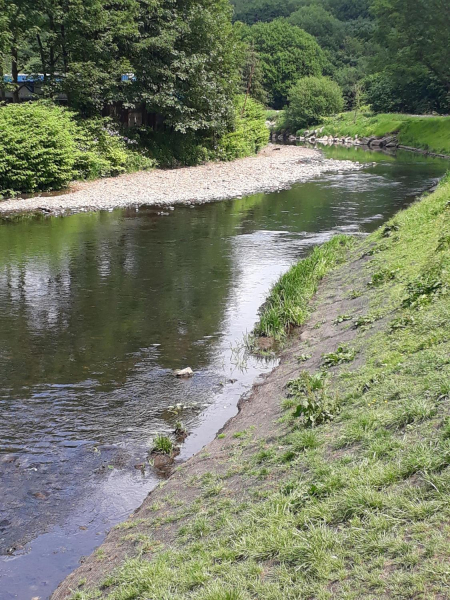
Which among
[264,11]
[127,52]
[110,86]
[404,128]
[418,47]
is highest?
[264,11]

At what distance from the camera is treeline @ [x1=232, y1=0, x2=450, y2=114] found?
2190 inches

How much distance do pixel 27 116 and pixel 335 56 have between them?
114858 millimetres

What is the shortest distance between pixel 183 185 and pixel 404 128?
113ft

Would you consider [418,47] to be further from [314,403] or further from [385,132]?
[314,403]

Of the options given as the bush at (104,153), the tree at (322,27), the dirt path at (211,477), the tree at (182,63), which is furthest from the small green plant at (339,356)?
the tree at (322,27)

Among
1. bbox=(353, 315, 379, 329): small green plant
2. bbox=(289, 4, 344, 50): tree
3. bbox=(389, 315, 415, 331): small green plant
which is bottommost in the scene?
bbox=(353, 315, 379, 329): small green plant

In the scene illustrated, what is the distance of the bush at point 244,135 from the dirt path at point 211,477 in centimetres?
3660

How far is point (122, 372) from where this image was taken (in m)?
10.6

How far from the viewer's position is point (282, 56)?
376ft

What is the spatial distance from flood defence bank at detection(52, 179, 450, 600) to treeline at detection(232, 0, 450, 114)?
52.7 meters

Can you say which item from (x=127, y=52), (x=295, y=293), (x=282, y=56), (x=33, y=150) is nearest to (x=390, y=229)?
(x=295, y=293)

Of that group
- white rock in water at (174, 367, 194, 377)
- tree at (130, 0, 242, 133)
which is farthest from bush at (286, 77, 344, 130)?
white rock in water at (174, 367, 194, 377)

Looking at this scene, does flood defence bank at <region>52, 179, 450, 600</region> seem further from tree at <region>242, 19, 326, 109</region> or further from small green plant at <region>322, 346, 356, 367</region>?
tree at <region>242, 19, 326, 109</region>

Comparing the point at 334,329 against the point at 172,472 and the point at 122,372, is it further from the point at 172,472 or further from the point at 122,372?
the point at 172,472
